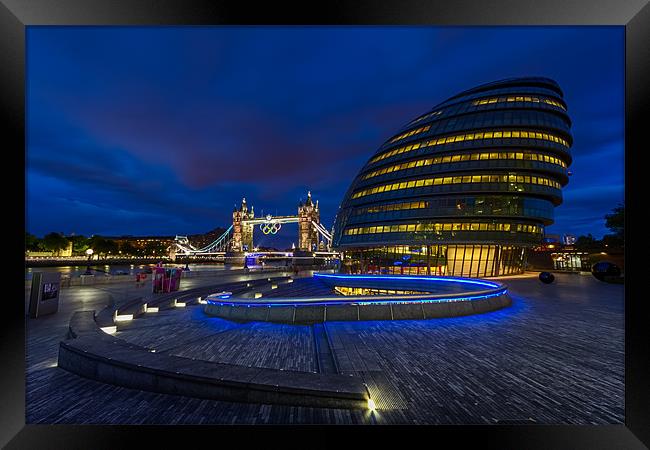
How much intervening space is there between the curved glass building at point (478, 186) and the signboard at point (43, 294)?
132 feet

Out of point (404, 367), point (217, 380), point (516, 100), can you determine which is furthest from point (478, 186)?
point (217, 380)

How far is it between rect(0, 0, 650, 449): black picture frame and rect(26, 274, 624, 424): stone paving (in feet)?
1.03

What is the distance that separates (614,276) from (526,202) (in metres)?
14.3

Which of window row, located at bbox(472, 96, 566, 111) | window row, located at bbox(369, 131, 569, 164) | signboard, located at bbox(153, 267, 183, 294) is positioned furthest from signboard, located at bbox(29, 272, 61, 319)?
window row, located at bbox(472, 96, 566, 111)

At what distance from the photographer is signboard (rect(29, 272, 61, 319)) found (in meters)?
14.6

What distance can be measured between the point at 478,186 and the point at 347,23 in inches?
1692

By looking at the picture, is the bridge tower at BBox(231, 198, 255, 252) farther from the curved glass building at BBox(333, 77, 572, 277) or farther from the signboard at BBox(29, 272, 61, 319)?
the signboard at BBox(29, 272, 61, 319)

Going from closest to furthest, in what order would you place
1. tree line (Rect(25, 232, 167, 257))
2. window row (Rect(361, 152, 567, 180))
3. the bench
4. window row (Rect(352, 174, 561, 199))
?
the bench, window row (Rect(352, 174, 561, 199)), window row (Rect(361, 152, 567, 180)), tree line (Rect(25, 232, 167, 257))

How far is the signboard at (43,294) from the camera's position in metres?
14.6

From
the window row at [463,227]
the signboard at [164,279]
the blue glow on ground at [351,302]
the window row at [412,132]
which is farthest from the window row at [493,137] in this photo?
the signboard at [164,279]

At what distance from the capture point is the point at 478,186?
42.7 metres

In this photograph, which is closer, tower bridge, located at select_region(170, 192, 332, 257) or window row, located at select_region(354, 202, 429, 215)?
window row, located at select_region(354, 202, 429, 215)

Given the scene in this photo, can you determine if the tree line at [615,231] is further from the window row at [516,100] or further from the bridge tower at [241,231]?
the bridge tower at [241,231]
